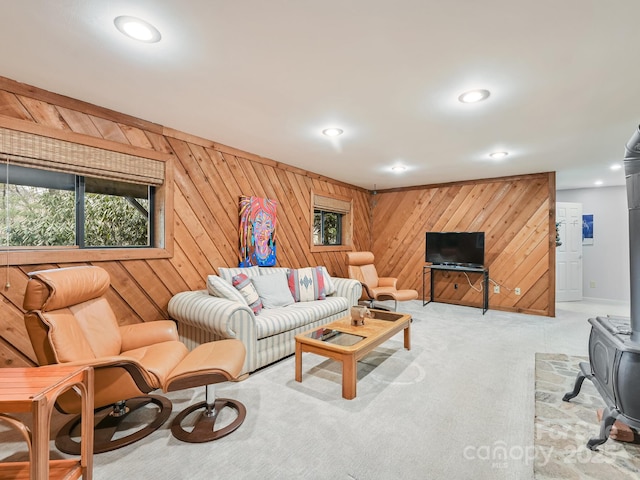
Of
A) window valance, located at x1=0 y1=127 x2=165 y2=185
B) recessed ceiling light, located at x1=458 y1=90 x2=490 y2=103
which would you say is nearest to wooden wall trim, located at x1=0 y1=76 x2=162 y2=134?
window valance, located at x1=0 y1=127 x2=165 y2=185

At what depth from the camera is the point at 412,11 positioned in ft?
4.73

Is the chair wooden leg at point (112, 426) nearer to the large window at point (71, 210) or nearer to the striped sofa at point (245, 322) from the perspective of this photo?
the striped sofa at point (245, 322)

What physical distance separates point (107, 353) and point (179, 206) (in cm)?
155

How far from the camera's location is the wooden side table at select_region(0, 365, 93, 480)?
1.04m

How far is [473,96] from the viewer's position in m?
2.29

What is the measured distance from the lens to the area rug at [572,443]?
156 cm

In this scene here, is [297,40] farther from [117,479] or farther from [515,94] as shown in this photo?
[117,479]

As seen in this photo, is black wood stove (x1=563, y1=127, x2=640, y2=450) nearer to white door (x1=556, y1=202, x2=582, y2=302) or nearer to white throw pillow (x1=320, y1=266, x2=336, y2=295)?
white throw pillow (x1=320, y1=266, x2=336, y2=295)

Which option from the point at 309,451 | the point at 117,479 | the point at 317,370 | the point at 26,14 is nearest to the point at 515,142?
the point at 317,370

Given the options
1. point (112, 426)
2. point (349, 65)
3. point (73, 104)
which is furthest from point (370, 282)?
point (73, 104)

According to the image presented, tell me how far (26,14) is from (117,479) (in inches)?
92.1

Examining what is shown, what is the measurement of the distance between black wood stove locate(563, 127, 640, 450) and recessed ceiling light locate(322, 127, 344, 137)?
214 cm

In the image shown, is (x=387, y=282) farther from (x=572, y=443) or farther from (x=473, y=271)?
(x=572, y=443)

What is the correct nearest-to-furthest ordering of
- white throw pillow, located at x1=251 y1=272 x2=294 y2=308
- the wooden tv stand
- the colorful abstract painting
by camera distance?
white throw pillow, located at x1=251 y1=272 x2=294 y2=308 < the colorful abstract painting < the wooden tv stand
